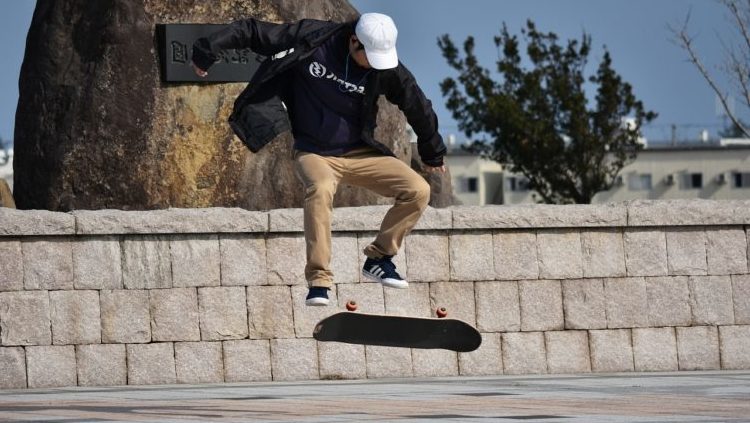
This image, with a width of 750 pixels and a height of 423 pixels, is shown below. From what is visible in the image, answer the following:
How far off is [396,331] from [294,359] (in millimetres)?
3517

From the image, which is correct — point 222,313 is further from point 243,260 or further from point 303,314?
point 303,314

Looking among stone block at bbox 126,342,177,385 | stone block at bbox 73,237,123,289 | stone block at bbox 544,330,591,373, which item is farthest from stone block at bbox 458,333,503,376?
stone block at bbox 73,237,123,289

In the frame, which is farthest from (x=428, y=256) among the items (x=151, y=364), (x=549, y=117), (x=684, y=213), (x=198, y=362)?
(x=549, y=117)

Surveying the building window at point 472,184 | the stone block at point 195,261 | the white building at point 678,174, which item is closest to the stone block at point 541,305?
the stone block at point 195,261

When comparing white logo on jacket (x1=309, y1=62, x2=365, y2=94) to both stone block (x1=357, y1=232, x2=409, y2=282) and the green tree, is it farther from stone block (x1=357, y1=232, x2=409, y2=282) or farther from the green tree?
the green tree

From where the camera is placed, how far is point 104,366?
13062 mm

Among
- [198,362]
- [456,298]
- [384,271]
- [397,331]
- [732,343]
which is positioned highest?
[384,271]

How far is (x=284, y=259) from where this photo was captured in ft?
43.8

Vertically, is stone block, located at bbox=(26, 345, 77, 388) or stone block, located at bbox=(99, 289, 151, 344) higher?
stone block, located at bbox=(99, 289, 151, 344)

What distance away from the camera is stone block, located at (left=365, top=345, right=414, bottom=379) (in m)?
13.4

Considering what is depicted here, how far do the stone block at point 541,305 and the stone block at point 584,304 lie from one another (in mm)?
64

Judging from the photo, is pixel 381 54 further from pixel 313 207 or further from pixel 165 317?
pixel 165 317

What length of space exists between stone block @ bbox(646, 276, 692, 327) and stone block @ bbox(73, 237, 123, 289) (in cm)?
460

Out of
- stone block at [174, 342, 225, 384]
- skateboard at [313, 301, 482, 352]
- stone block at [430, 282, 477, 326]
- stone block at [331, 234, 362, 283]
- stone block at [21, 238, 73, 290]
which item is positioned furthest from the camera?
stone block at [430, 282, 477, 326]
